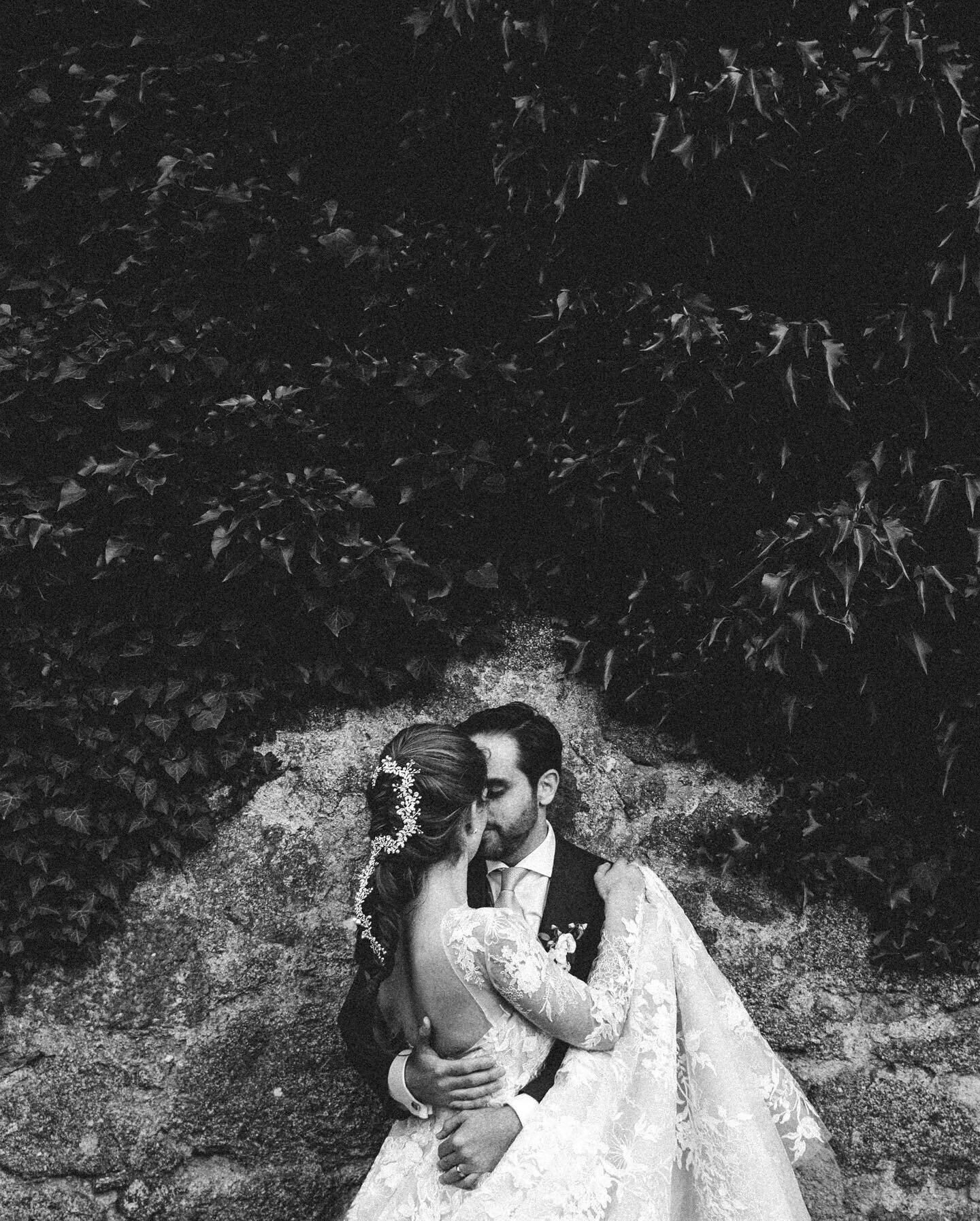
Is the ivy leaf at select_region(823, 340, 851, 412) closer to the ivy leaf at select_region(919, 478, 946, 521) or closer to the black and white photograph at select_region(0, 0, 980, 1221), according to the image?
the black and white photograph at select_region(0, 0, 980, 1221)

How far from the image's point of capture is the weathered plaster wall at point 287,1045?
349cm

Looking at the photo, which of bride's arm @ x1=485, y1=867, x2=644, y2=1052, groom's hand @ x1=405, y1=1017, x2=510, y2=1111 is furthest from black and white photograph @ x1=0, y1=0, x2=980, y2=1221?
groom's hand @ x1=405, y1=1017, x2=510, y2=1111

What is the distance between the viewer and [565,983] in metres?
2.60

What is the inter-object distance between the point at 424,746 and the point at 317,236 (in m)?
2.26

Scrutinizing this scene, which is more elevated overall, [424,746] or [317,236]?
[317,236]

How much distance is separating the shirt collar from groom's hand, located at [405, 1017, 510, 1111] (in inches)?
21.6

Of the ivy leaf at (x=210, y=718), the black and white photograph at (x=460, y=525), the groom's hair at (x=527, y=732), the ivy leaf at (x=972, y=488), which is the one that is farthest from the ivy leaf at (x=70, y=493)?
the ivy leaf at (x=972, y=488)

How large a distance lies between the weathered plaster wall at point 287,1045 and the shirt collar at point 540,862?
0.66m

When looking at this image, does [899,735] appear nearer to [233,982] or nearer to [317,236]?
[233,982]

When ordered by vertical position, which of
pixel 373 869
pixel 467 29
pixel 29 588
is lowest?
pixel 373 869

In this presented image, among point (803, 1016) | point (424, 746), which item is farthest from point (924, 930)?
point (424, 746)

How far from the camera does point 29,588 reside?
3.71m

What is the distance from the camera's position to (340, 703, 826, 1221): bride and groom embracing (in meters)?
2.60

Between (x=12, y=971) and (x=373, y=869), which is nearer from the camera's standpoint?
(x=373, y=869)
